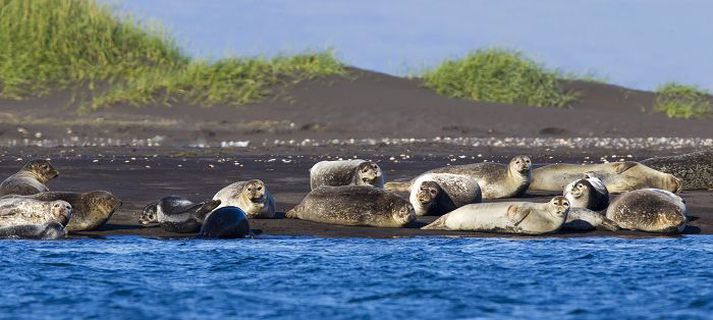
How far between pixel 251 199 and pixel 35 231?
1.87m

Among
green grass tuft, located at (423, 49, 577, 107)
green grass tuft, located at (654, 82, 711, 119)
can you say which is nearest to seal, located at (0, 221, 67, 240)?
green grass tuft, located at (423, 49, 577, 107)

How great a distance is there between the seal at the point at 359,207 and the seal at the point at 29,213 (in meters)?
2.13

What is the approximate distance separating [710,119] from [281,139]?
8968mm

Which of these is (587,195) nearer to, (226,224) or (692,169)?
(692,169)

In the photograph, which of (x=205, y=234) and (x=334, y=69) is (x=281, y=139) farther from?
(x=205, y=234)

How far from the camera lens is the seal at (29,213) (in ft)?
37.7

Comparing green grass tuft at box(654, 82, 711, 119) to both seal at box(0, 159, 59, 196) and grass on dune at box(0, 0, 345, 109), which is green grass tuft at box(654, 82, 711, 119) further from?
seal at box(0, 159, 59, 196)

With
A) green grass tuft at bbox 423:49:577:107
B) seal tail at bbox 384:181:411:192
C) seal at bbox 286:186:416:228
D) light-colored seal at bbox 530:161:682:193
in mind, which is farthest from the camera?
green grass tuft at bbox 423:49:577:107

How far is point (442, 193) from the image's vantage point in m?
12.8

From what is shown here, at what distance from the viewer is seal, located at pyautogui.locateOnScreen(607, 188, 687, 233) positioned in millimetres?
11859

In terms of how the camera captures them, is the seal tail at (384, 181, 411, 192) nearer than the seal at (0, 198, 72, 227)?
No

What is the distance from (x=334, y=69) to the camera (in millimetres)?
26812

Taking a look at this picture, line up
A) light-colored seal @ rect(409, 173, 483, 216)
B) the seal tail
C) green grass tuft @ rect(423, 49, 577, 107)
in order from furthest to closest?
1. green grass tuft @ rect(423, 49, 577, 107)
2. the seal tail
3. light-colored seal @ rect(409, 173, 483, 216)

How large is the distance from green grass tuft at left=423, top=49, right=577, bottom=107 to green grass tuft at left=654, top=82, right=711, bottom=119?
1.80 meters
